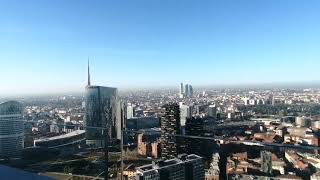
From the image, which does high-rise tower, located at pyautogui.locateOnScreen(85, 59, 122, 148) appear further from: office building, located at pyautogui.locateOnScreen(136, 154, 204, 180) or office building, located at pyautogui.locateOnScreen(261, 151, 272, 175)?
office building, located at pyautogui.locateOnScreen(136, 154, 204, 180)

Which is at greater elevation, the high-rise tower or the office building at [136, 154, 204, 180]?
the high-rise tower

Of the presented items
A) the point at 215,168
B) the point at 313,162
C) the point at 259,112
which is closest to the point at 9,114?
the point at 215,168

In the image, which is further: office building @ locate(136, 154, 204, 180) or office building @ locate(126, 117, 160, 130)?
office building @ locate(126, 117, 160, 130)

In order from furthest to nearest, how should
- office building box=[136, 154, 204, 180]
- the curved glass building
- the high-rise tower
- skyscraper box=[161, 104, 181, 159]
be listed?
the high-rise tower, the curved glass building, skyscraper box=[161, 104, 181, 159], office building box=[136, 154, 204, 180]

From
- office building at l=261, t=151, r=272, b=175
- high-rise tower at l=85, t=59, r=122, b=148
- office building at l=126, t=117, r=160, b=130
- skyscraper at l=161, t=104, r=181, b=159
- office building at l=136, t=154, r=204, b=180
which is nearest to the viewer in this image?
office building at l=136, t=154, r=204, b=180

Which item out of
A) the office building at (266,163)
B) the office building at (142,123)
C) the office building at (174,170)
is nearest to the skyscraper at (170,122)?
the office building at (266,163)

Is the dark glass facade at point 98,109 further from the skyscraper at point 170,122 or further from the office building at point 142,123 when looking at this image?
the office building at point 142,123

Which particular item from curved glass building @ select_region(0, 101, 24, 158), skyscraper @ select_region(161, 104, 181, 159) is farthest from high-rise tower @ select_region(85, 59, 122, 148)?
curved glass building @ select_region(0, 101, 24, 158)

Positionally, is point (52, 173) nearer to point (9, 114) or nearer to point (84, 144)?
point (9, 114)
